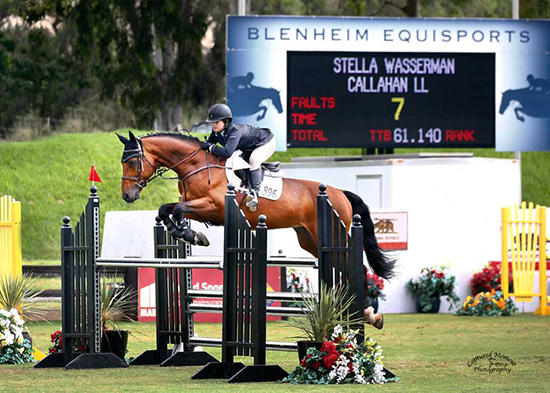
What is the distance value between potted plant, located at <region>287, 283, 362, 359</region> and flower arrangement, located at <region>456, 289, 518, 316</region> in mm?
8240

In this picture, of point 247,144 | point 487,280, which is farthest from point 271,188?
point 487,280

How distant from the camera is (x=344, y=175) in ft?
67.6

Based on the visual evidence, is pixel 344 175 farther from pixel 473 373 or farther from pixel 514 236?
pixel 473 373

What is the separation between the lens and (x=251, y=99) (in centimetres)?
1867

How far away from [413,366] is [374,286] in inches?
266

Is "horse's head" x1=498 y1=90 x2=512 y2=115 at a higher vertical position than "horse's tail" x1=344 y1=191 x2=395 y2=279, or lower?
higher

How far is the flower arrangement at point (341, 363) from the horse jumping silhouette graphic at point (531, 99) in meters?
11.1

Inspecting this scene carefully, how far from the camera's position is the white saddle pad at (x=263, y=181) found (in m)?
11.2

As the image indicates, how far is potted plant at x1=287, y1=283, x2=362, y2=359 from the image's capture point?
9094 millimetres

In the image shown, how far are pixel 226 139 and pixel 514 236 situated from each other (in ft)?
Result: 27.4

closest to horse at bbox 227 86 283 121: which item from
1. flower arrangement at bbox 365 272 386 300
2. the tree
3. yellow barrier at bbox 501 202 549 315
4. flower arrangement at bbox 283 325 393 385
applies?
flower arrangement at bbox 365 272 386 300

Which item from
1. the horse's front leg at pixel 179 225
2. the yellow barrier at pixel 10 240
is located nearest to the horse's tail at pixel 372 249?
the horse's front leg at pixel 179 225

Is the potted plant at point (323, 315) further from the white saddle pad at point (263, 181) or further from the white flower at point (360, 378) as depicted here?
the white saddle pad at point (263, 181)

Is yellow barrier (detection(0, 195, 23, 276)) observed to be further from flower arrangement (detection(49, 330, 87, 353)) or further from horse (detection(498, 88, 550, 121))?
horse (detection(498, 88, 550, 121))
